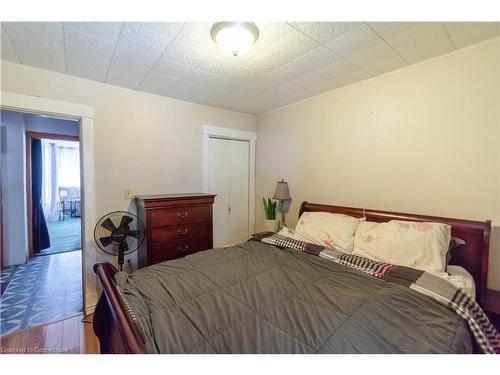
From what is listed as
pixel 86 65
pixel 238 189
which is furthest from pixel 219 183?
pixel 86 65

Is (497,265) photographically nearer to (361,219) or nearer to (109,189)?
(361,219)

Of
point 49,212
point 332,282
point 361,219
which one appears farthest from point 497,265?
point 49,212

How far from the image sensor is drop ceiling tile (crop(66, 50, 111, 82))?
6.11ft

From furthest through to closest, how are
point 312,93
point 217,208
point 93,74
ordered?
point 217,208 < point 312,93 < point 93,74

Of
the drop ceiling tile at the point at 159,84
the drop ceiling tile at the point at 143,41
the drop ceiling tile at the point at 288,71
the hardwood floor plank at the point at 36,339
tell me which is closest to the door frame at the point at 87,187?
the hardwood floor plank at the point at 36,339

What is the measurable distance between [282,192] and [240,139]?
1.10 metres

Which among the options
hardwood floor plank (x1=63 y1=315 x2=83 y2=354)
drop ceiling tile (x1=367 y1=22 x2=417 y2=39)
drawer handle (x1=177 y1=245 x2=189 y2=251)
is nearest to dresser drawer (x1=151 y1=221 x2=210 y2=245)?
drawer handle (x1=177 y1=245 x2=189 y2=251)

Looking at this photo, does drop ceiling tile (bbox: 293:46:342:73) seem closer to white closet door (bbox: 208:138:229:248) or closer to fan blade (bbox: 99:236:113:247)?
white closet door (bbox: 208:138:229:248)

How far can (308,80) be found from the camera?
7.70 ft

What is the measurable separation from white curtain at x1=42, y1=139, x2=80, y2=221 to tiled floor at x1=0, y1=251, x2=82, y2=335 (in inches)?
137
